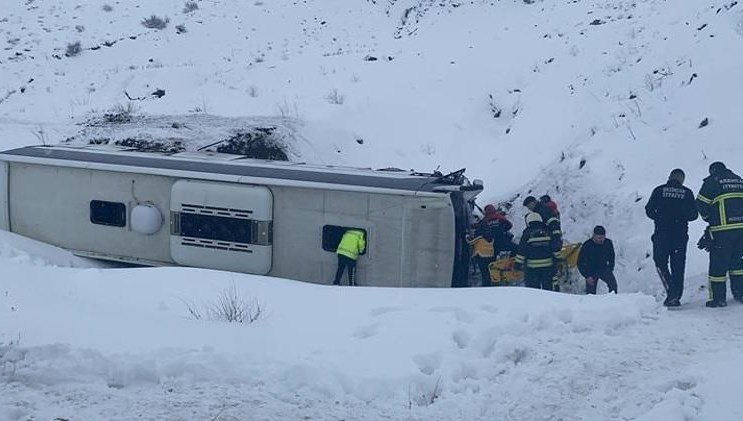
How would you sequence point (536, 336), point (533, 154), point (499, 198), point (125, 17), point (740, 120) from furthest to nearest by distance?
point (125, 17)
point (533, 154)
point (499, 198)
point (740, 120)
point (536, 336)

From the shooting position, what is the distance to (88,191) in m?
12.7

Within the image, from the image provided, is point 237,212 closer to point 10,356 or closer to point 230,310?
point 230,310

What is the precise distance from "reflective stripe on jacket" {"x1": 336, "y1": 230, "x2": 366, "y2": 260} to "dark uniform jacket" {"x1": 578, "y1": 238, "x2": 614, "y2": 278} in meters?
3.05

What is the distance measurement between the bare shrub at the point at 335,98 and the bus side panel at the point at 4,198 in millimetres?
8572

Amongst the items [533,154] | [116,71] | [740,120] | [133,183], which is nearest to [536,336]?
[133,183]

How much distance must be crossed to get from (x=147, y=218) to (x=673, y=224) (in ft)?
24.3

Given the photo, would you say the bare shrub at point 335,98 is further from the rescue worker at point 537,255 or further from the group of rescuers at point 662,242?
the rescue worker at point 537,255

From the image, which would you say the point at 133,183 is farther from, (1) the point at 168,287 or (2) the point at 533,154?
(2) the point at 533,154

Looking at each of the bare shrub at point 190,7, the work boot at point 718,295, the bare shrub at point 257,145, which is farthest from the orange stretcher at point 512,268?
the bare shrub at point 190,7

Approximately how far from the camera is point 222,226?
1184 cm

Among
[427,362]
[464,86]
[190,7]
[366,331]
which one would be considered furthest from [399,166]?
[190,7]

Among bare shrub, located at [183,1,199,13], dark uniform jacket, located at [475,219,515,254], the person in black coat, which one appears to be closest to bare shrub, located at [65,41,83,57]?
bare shrub, located at [183,1,199,13]

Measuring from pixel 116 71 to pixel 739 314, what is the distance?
20.0 m

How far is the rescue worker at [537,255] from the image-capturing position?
11.1 metres
